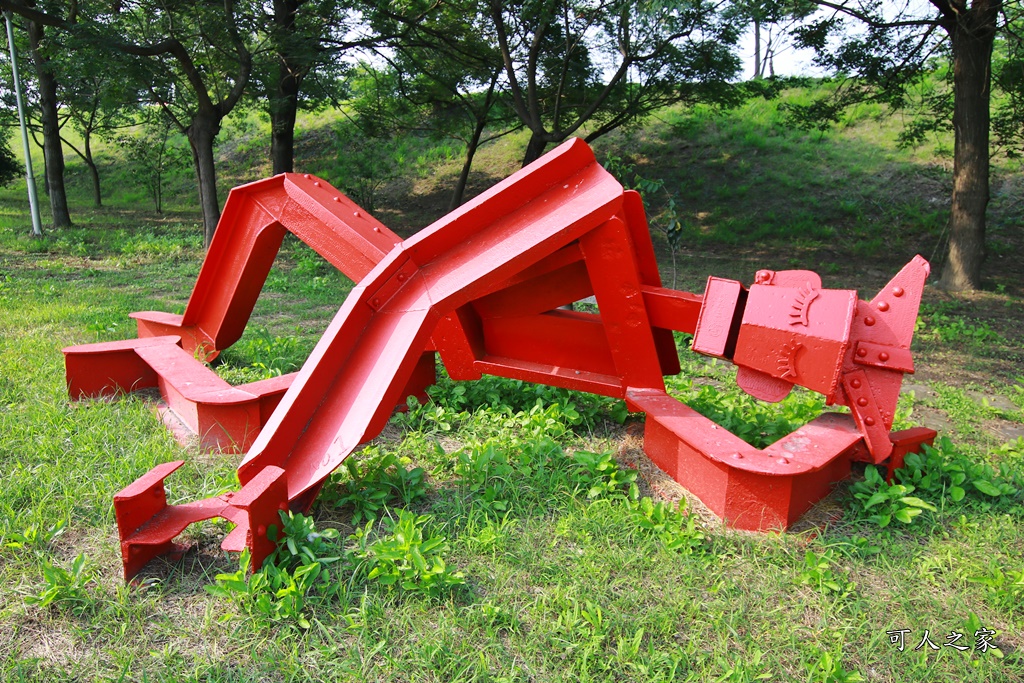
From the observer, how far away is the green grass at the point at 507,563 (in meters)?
1.91

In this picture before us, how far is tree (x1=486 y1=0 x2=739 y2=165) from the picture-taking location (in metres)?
10.5

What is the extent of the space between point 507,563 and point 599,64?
1109 centimetres

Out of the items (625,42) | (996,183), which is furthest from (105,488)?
(996,183)

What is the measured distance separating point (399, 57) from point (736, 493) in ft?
37.7

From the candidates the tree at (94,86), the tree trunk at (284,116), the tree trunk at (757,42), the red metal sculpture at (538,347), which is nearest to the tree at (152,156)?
the tree at (94,86)

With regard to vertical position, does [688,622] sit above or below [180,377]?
below

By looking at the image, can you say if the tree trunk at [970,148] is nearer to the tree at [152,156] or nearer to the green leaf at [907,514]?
the green leaf at [907,514]

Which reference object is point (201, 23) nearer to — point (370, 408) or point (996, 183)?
point (370, 408)

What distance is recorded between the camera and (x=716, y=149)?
1533 centimetres

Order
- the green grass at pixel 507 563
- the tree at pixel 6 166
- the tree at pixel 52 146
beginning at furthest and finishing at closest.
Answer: the tree at pixel 6 166 → the tree at pixel 52 146 → the green grass at pixel 507 563

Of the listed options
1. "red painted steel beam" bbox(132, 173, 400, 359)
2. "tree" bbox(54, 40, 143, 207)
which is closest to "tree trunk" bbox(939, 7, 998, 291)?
"red painted steel beam" bbox(132, 173, 400, 359)

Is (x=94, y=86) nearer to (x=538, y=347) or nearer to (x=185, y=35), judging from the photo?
(x=185, y=35)

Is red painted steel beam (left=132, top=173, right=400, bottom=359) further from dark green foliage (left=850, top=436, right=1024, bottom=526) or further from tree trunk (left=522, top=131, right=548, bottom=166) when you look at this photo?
tree trunk (left=522, top=131, right=548, bottom=166)

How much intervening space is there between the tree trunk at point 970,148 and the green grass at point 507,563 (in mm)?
4618
